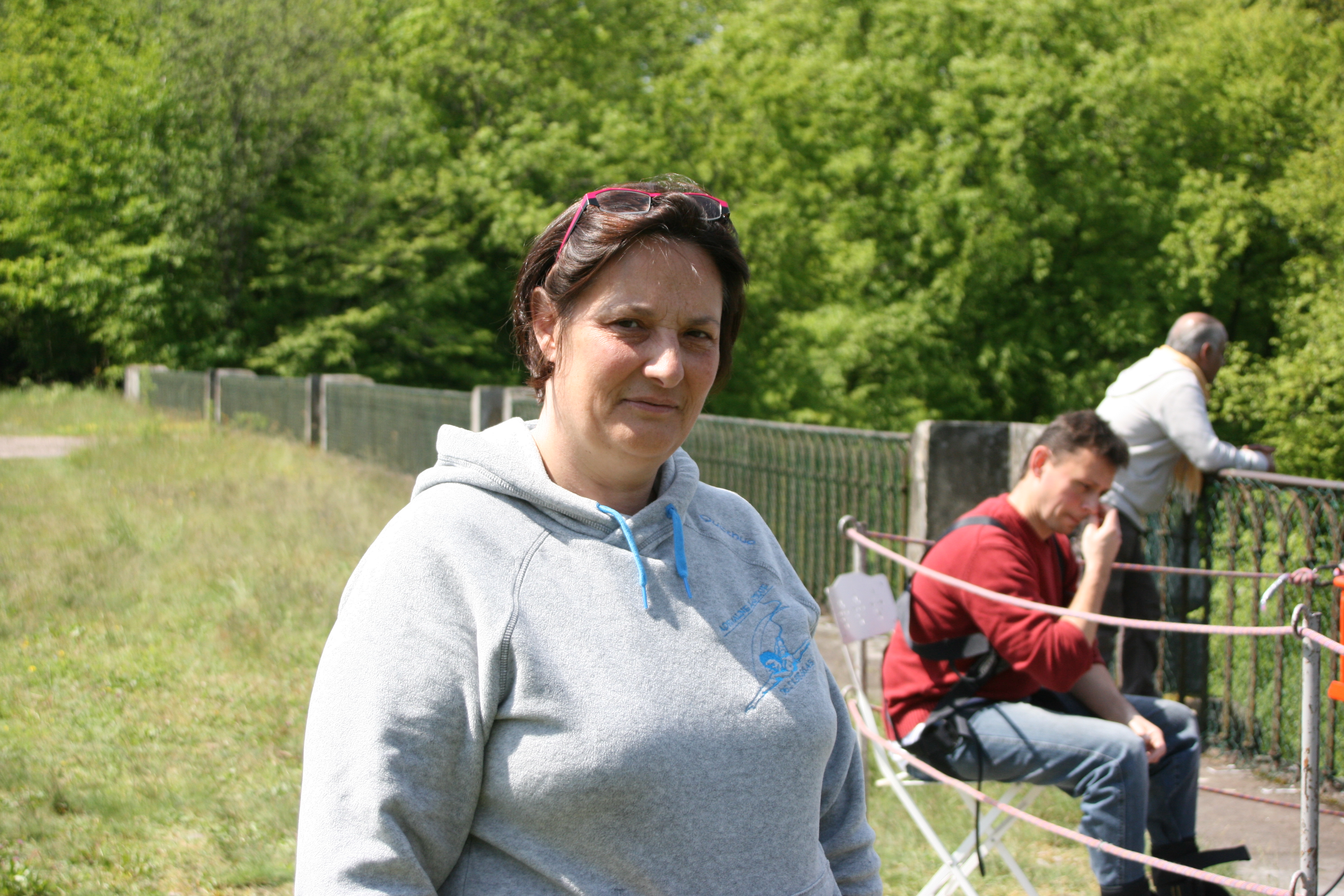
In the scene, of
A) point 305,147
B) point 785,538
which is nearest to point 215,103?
point 305,147

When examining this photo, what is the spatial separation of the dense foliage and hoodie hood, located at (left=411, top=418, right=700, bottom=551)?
22389 mm

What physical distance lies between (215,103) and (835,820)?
93.9 feet

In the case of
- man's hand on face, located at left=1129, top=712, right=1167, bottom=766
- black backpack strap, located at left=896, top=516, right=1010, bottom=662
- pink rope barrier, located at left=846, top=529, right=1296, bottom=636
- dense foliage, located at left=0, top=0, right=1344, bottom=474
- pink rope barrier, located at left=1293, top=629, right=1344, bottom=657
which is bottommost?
man's hand on face, located at left=1129, top=712, right=1167, bottom=766

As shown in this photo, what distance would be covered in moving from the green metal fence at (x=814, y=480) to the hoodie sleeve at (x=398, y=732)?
204 inches

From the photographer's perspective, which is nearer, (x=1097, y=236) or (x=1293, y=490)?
(x=1293, y=490)

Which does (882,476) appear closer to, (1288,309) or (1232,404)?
(1232,404)

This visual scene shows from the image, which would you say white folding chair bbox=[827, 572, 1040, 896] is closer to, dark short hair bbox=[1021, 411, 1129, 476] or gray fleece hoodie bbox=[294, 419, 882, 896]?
dark short hair bbox=[1021, 411, 1129, 476]

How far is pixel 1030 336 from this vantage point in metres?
26.5

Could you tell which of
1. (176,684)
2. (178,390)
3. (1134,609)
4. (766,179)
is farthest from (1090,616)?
(178,390)

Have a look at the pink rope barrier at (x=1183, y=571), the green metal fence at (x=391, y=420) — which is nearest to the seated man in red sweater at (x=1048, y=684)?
the pink rope barrier at (x=1183, y=571)

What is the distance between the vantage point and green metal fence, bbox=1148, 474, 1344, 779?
201 inches

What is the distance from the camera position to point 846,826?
1.94m

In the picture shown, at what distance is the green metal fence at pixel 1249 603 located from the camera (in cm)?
509

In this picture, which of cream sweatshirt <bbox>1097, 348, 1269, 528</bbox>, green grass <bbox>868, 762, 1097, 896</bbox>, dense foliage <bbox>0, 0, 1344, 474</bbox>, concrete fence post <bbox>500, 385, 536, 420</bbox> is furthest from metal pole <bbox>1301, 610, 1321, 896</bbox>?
dense foliage <bbox>0, 0, 1344, 474</bbox>
